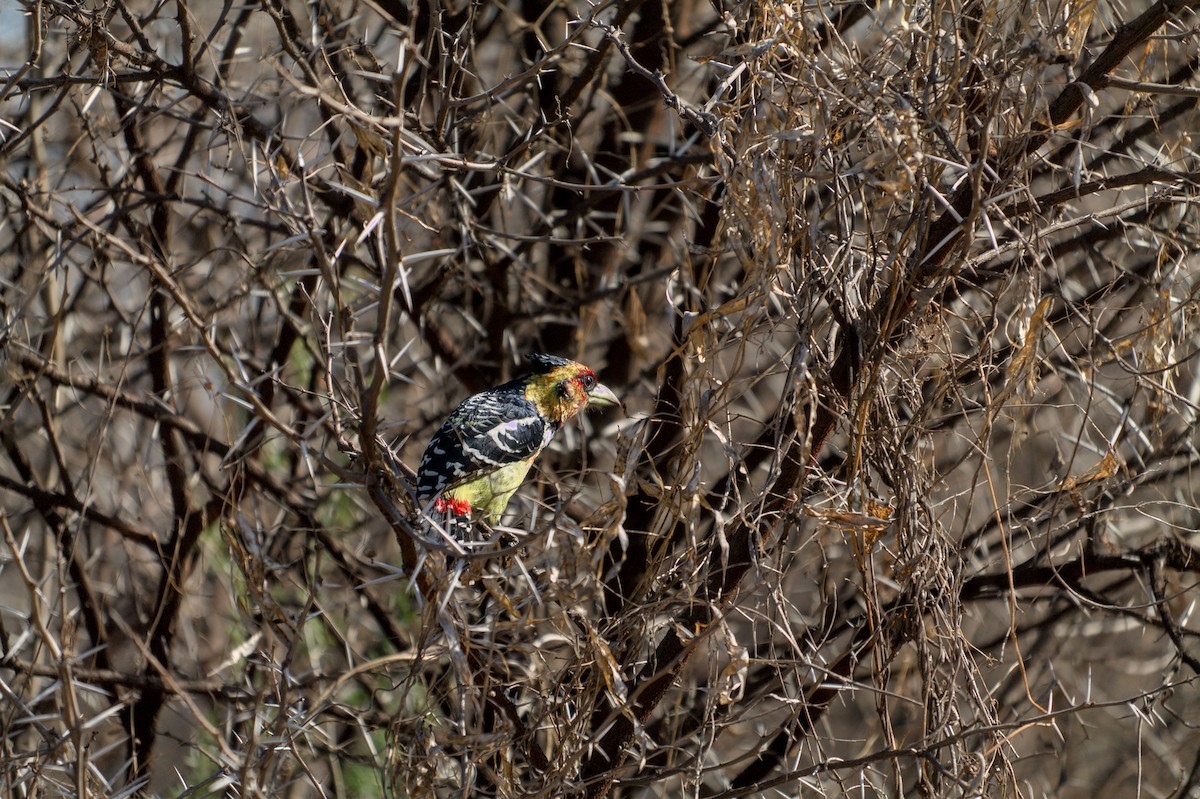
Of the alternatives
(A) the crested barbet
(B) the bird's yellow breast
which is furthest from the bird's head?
(B) the bird's yellow breast

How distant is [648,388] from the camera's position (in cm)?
478

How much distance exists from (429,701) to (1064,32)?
206cm

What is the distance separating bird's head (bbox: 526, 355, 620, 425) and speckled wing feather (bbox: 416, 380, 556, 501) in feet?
0.17

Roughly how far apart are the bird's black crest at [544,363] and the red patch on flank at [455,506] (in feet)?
1.94

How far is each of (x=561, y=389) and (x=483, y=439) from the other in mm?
522

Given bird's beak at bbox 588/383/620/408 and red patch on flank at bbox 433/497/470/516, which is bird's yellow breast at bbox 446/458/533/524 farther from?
bird's beak at bbox 588/383/620/408

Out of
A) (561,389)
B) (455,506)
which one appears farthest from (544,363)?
(455,506)

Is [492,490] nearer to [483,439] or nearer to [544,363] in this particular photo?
[483,439]

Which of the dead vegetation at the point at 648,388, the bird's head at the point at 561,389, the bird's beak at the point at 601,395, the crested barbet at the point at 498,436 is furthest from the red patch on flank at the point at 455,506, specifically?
the bird's beak at the point at 601,395

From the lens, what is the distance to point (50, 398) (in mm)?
4418

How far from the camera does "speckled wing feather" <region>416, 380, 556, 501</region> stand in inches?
144

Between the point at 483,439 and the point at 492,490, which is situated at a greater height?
the point at 483,439

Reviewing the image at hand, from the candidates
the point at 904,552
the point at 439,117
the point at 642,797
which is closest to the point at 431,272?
the point at 439,117

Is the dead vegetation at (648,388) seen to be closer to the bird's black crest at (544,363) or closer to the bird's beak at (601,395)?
the bird's beak at (601,395)
